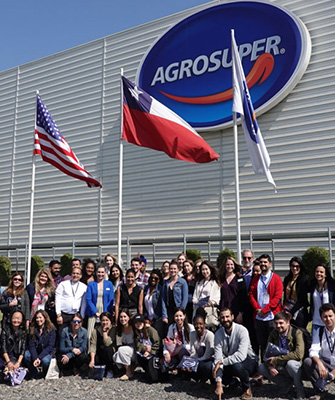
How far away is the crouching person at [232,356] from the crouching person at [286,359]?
25cm

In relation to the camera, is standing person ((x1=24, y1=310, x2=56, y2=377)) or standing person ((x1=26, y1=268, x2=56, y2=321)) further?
standing person ((x1=26, y1=268, x2=56, y2=321))

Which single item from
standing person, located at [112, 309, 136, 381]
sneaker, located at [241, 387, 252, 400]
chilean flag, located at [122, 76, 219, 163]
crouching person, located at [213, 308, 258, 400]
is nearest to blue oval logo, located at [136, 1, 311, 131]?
chilean flag, located at [122, 76, 219, 163]

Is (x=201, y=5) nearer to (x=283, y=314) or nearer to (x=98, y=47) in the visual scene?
(x=98, y=47)

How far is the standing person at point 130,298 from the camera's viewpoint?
7.94 metres

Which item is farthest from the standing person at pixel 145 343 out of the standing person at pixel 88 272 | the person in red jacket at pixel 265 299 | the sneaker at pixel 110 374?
the person in red jacket at pixel 265 299

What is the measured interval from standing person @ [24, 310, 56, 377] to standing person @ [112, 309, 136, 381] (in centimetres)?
101

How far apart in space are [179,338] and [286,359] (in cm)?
172

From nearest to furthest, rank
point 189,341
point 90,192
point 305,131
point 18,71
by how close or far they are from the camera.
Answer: point 189,341, point 305,131, point 90,192, point 18,71

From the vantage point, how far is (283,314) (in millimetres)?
6430

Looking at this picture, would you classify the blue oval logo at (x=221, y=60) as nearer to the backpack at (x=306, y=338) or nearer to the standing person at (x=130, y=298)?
the standing person at (x=130, y=298)

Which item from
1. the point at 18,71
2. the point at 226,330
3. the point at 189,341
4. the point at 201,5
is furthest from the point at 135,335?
the point at 18,71

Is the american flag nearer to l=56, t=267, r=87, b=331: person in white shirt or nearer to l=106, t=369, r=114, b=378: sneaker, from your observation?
l=56, t=267, r=87, b=331: person in white shirt

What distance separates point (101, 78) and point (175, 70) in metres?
4.31

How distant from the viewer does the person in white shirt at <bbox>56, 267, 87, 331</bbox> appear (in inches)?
315
